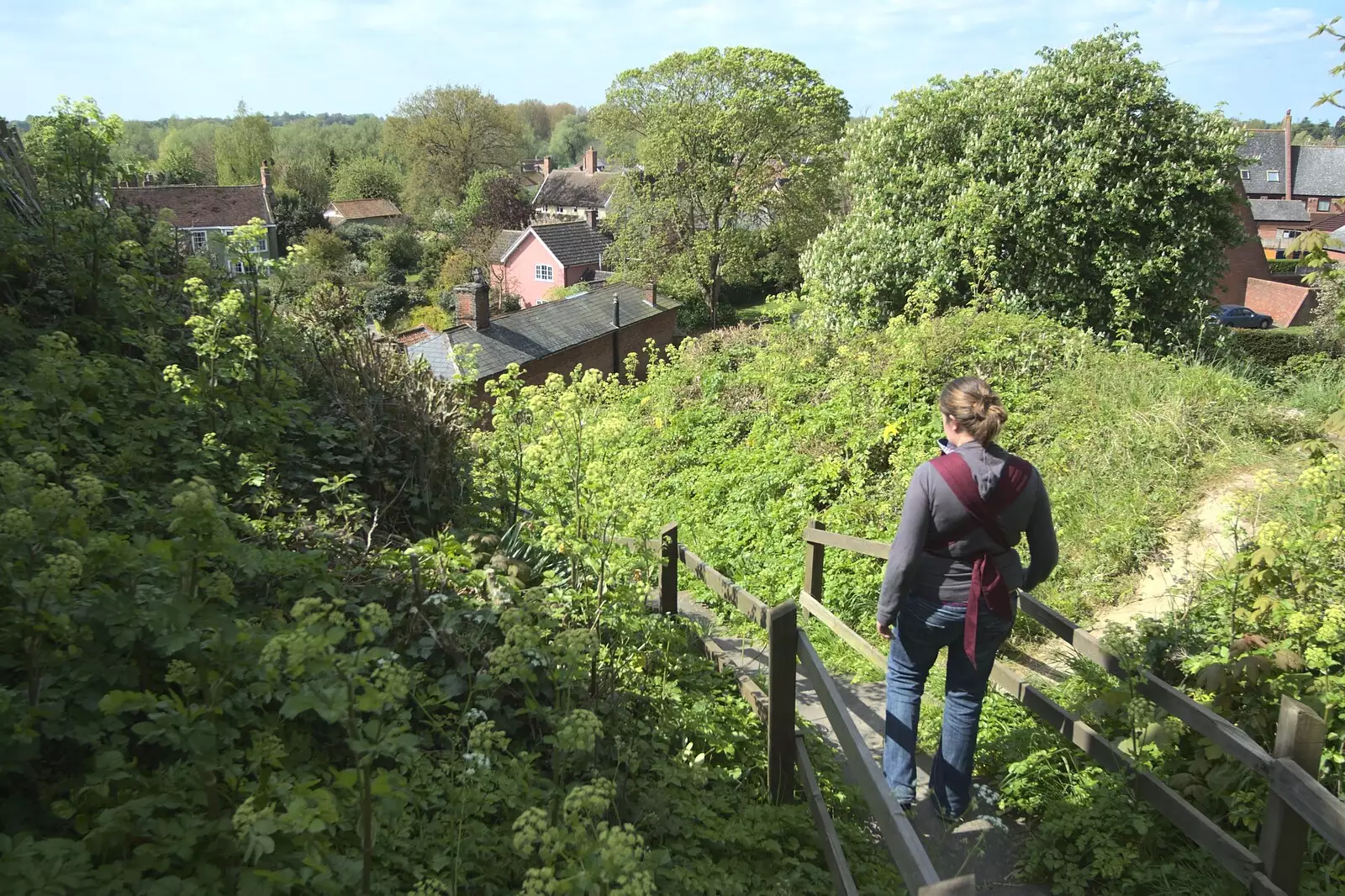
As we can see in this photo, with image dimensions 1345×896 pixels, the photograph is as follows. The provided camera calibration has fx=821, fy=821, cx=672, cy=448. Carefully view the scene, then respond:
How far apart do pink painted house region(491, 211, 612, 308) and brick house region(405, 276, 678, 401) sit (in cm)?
1077

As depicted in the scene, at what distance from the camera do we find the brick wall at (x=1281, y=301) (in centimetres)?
3189

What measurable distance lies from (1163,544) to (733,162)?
32015 millimetres

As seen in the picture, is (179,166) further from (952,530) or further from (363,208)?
(952,530)

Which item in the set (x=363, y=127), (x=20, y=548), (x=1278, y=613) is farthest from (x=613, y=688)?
(x=363, y=127)

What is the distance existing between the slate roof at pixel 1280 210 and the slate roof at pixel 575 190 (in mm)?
46218

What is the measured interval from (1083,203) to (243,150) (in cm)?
7345

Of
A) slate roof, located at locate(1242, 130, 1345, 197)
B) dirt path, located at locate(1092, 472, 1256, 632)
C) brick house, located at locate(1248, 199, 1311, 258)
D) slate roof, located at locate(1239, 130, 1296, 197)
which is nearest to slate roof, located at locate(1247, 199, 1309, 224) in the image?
brick house, located at locate(1248, 199, 1311, 258)

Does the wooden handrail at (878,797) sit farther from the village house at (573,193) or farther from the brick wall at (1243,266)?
the village house at (573,193)

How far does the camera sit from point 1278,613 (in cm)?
414

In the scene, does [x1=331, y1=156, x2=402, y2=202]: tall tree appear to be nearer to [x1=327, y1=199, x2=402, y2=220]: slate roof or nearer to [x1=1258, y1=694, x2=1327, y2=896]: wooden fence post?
[x1=327, y1=199, x2=402, y2=220]: slate roof

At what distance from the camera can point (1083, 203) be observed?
471 inches

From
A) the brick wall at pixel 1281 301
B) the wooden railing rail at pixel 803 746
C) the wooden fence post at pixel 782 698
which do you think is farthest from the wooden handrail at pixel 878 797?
the brick wall at pixel 1281 301

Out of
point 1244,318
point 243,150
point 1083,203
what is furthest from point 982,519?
point 243,150

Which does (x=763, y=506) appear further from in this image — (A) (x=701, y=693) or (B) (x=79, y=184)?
(B) (x=79, y=184)
